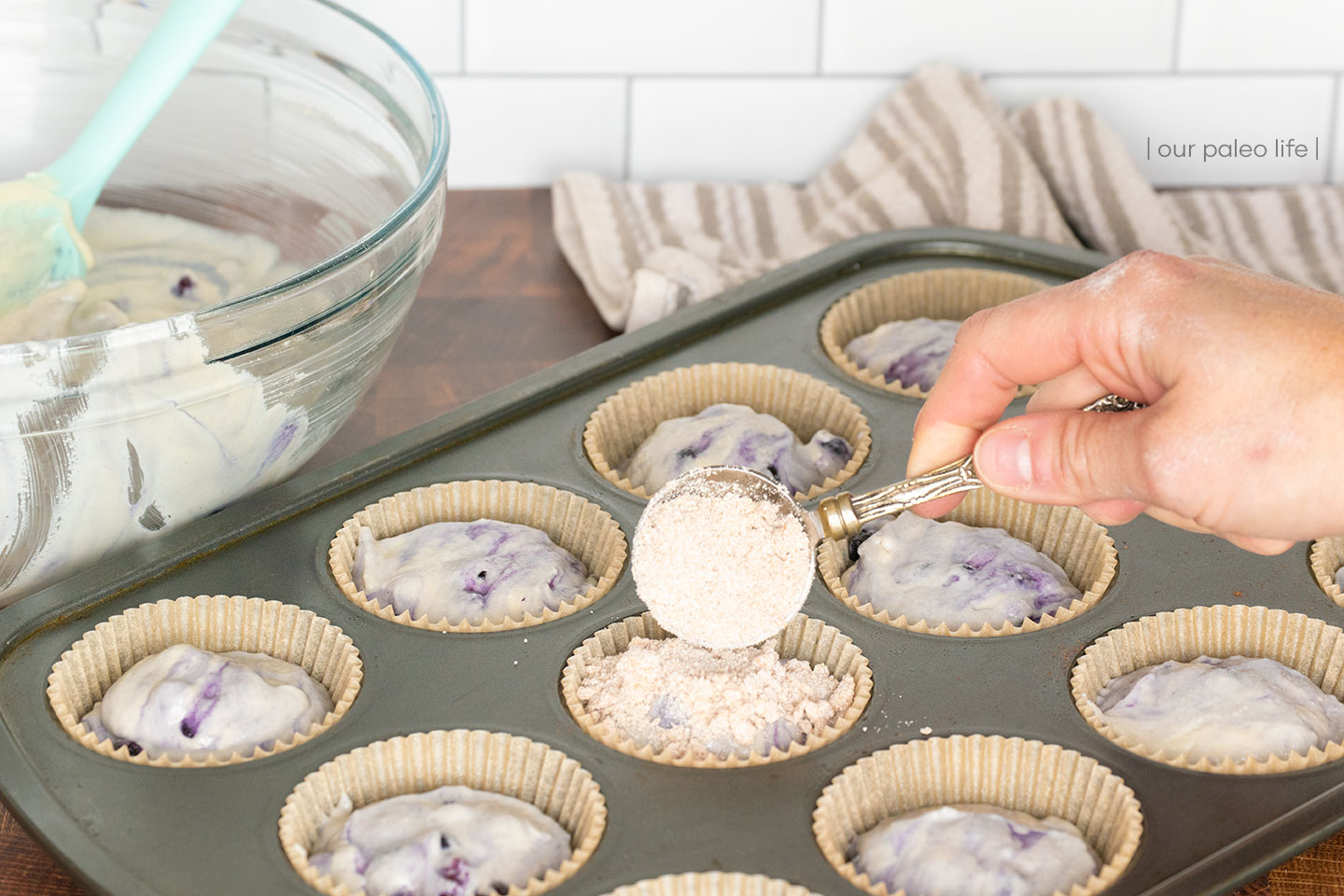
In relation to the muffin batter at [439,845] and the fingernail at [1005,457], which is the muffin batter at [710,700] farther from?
the fingernail at [1005,457]

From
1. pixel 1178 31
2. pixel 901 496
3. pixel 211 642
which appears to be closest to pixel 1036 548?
pixel 901 496

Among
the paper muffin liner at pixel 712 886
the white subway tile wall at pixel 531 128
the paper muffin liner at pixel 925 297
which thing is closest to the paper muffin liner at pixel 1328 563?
the paper muffin liner at pixel 925 297

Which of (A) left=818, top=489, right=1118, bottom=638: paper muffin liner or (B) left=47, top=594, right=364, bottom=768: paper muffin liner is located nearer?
(B) left=47, top=594, right=364, bottom=768: paper muffin liner

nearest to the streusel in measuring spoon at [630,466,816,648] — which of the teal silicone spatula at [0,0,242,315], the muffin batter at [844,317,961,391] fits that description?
the muffin batter at [844,317,961,391]

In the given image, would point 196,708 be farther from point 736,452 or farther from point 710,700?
point 736,452

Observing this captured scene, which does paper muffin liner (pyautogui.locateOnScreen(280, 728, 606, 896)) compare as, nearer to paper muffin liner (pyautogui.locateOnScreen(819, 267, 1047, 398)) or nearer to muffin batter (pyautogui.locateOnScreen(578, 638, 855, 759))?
muffin batter (pyautogui.locateOnScreen(578, 638, 855, 759))

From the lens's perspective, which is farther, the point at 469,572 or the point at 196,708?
the point at 469,572
